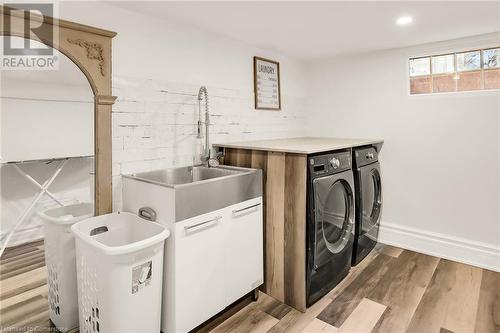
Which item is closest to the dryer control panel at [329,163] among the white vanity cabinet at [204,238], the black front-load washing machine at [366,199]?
the black front-load washing machine at [366,199]

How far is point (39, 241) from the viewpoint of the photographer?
1.64 meters

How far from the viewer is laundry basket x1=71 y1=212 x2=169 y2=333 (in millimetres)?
1362

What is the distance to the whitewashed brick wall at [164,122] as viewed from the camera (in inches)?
74.4

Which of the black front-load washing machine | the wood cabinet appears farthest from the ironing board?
the black front-load washing machine

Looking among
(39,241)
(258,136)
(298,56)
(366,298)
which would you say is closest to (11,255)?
(39,241)

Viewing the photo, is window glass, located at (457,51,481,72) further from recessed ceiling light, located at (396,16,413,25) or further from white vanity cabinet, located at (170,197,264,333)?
white vanity cabinet, located at (170,197,264,333)

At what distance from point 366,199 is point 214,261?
1.59m

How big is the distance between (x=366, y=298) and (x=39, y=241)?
2.15 meters

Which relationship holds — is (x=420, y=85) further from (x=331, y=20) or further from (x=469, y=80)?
(x=331, y=20)

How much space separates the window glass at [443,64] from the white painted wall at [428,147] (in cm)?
9

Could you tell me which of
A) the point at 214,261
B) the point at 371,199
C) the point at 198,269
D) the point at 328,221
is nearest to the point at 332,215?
the point at 328,221

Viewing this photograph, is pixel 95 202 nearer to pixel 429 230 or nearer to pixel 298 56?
pixel 298 56

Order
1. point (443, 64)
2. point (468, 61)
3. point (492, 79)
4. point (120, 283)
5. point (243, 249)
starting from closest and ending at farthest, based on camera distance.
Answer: point (120, 283)
point (243, 249)
point (492, 79)
point (468, 61)
point (443, 64)

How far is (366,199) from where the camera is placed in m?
2.65
